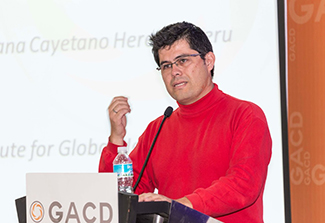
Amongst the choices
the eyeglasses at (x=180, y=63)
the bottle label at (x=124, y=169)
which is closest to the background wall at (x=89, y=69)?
the eyeglasses at (x=180, y=63)

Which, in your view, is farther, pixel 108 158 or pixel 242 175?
pixel 108 158

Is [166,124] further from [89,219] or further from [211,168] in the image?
[89,219]

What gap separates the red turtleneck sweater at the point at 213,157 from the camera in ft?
5.63

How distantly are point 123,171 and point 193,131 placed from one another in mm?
514

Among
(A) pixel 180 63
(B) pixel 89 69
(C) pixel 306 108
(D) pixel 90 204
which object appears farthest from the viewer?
(B) pixel 89 69

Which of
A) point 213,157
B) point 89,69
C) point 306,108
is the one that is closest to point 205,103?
point 213,157

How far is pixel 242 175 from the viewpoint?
1.75 m

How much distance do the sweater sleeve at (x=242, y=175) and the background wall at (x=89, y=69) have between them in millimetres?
911

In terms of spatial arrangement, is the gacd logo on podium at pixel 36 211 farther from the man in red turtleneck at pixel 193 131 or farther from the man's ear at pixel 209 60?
the man's ear at pixel 209 60

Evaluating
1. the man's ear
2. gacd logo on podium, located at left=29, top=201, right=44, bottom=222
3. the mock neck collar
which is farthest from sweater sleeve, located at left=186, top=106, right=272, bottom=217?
gacd logo on podium, located at left=29, top=201, right=44, bottom=222

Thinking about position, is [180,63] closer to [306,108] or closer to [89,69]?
[306,108]

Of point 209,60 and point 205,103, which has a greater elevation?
point 209,60

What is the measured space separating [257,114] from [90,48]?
1580mm

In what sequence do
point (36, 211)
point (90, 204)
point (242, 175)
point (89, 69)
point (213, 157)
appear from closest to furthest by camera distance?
point (90, 204)
point (36, 211)
point (242, 175)
point (213, 157)
point (89, 69)
